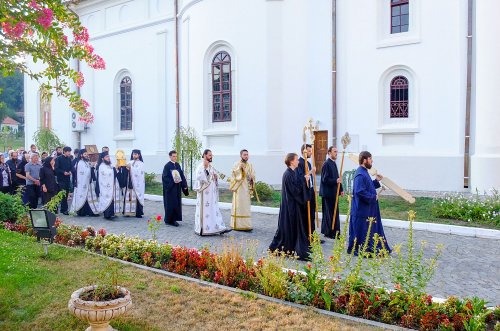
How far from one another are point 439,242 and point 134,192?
764cm

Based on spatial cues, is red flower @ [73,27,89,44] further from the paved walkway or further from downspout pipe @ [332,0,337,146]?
downspout pipe @ [332,0,337,146]

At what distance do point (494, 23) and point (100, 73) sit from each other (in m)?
18.5

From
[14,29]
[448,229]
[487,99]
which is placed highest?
[487,99]

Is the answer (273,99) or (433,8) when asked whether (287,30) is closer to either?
(273,99)

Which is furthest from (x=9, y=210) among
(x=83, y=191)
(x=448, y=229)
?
(x=448, y=229)

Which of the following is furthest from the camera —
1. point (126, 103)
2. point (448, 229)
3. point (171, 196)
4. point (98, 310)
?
point (126, 103)

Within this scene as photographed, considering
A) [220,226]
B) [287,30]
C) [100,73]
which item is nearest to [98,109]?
[100,73]

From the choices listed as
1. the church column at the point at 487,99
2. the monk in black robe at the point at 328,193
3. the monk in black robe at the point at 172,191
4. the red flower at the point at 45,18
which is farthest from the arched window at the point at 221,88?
the red flower at the point at 45,18

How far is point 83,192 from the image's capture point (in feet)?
42.1

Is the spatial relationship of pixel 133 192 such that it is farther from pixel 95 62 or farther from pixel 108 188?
pixel 95 62

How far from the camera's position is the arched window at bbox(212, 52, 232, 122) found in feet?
61.3

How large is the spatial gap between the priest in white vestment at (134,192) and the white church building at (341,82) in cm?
543

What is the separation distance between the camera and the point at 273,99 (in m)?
17.3

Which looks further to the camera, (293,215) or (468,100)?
(468,100)
